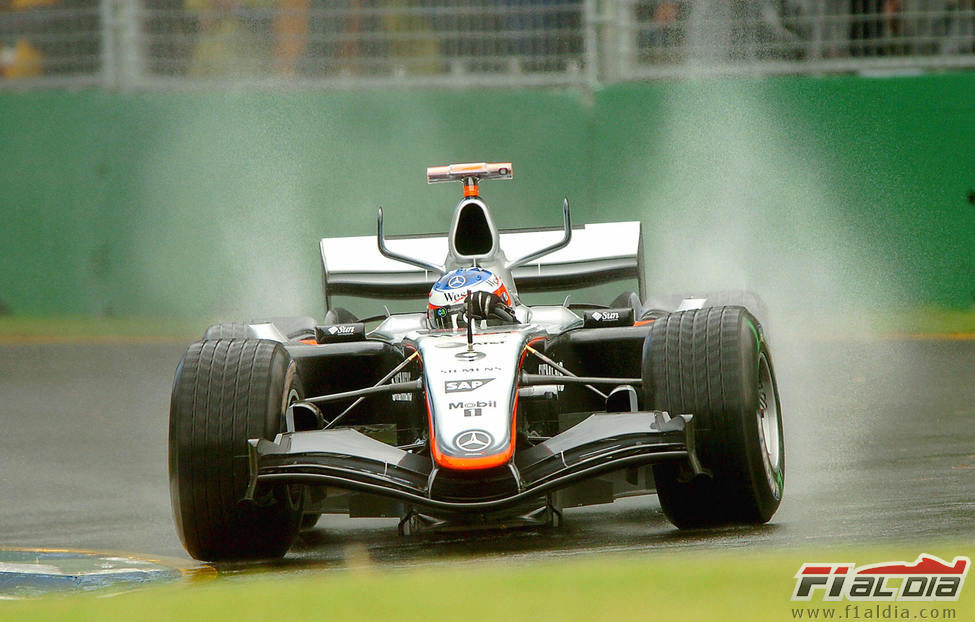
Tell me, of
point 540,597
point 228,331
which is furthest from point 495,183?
point 540,597

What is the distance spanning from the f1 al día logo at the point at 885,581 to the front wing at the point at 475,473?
3.94 ft

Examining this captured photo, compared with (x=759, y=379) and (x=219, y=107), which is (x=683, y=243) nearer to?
(x=219, y=107)

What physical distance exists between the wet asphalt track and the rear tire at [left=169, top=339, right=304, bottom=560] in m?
0.24

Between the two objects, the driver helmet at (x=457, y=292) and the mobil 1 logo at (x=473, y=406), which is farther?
the driver helmet at (x=457, y=292)

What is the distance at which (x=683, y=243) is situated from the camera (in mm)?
13367

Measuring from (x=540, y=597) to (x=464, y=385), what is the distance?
1.92 metres

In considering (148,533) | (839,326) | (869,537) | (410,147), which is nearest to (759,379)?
(869,537)

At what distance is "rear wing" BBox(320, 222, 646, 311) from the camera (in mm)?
9125

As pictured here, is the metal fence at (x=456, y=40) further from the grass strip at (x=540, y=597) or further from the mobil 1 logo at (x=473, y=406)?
the grass strip at (x=540, y=597)

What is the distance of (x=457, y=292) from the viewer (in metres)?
7.30

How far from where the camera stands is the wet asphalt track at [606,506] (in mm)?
6363

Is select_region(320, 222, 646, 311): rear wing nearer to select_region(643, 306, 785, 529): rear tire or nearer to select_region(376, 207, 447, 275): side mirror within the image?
select_region(376, 207, 447, 275): side mirror

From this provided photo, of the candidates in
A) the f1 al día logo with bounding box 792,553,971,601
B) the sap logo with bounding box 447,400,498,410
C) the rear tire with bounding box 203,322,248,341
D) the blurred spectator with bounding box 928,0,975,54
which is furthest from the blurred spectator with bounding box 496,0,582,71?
the f1 al día logo with bounding box 792,553,971,601

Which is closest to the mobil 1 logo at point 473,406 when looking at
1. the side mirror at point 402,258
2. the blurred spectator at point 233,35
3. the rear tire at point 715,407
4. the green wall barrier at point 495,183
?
the rear tire at point 715,407
